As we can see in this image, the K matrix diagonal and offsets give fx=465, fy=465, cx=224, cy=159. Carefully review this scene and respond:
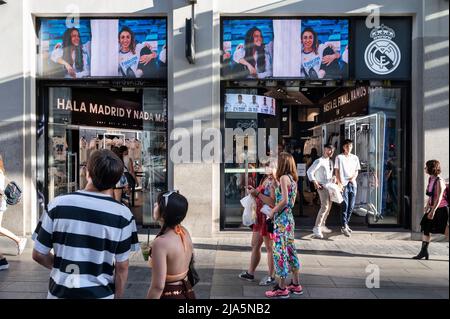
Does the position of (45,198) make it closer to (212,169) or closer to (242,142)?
(212,169)

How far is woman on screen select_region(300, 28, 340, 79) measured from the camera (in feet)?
29.8

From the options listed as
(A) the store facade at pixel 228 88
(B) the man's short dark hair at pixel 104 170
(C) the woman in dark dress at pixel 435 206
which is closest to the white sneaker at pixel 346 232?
(A) the store facade at pixel 228 88

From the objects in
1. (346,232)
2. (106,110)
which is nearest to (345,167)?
(346,232)

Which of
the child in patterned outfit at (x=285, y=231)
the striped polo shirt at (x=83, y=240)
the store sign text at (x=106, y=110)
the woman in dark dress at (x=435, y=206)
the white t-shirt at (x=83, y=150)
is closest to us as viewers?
the striped polo shirt at (x=83, y=240)

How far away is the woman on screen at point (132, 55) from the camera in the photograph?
923 cm

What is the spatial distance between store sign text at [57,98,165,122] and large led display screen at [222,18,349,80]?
72.6 inches

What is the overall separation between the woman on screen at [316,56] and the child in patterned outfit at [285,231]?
3.92 metres

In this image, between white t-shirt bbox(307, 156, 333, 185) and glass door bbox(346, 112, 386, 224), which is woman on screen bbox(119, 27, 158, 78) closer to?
white t-shirt bbox(307, 156, 333, 185)

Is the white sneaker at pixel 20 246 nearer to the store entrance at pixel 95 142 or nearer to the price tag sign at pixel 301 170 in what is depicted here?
the store entrance at pixel 95 142

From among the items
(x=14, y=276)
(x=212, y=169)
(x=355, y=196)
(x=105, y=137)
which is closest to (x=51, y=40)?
(x=105, y=137)

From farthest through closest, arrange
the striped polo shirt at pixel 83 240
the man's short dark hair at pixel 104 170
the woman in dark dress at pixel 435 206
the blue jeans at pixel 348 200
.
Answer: the blue jeans at pixel 348 200
the woman in dark dress at pixel 435 206
the man's short dark hair at pixel 104 170
the striped polo shirt at pixel 83 240

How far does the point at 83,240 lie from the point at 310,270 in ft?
15.0

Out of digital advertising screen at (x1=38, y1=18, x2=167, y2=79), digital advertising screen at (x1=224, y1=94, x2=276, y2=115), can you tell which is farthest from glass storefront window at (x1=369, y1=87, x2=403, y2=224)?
digital advertising screen at (x1=38, y1=18, x2=167, y2=79)

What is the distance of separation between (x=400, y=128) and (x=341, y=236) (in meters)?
2.43
